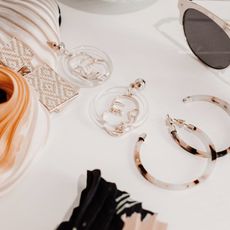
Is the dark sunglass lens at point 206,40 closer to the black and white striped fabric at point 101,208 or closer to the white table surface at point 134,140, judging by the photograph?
the white table surface at point 134,140

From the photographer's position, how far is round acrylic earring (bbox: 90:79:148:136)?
1.57ft

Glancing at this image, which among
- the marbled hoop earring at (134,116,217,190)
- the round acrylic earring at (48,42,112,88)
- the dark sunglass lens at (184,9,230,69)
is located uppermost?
the dark sunglass lens at (184,9,230,69)

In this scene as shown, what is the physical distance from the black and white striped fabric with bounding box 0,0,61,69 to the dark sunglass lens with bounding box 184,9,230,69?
0.51 feet

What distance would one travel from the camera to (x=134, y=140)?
18.6 inches

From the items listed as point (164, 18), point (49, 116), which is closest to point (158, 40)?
point (164, 18)

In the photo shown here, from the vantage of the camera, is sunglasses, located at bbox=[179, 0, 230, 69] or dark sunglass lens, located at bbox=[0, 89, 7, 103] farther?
sunglasses, located at bbox=[179, 0, 230, 69]

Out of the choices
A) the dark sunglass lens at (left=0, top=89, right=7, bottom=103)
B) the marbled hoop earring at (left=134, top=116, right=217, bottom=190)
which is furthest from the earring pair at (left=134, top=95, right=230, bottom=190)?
the dark sunglass lens at (left=0, top=89, right=7, bottom=103)

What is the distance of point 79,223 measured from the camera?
39 cm

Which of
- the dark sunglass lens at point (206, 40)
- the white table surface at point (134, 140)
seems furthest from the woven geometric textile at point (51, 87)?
the dark sunglass lens at point (206, 40)

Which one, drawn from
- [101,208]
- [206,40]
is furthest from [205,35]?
[101,208]

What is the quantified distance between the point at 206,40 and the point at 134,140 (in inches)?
6.3

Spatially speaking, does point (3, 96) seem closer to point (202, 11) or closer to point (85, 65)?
point (85, 65)

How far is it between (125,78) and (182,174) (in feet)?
0.43

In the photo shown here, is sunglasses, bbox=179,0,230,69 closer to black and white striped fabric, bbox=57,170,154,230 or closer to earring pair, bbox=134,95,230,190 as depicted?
earring pair, bbox=134,95,230,190
